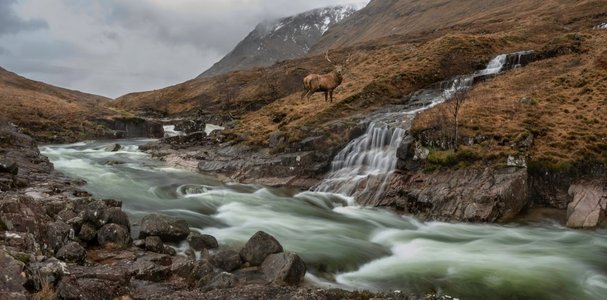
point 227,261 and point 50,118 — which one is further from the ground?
point 50,118

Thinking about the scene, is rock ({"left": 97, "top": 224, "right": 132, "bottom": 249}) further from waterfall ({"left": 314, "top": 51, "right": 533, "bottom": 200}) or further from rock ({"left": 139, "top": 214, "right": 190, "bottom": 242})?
waterfall ({"left": 314, "top": 51, "right": 533, "bottom": 200})

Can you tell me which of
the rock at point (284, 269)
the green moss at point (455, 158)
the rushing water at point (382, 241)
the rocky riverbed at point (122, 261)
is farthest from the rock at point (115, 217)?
the green moss at point (455, 158)

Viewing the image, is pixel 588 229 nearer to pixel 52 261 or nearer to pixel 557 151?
pixel 557 151

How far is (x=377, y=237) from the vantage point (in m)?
19.7

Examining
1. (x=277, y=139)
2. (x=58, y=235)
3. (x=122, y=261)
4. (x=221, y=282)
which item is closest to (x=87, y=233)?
(x=58, y=235)

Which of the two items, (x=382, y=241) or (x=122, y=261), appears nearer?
(x=122, y=261)

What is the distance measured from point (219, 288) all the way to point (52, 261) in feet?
11.9

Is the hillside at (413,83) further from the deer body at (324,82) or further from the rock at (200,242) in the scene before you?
the rock at (200,242)

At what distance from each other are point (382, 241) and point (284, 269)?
754 centimetres

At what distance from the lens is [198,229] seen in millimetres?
18859

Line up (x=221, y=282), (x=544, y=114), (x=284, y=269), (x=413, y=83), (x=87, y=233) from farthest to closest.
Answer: (x=413, y=83) < (x=544, y=114) < (x=87, y=233) < (x=284, y=269) < (x=221, y=282)

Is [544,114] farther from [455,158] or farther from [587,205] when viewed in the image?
[587,205]

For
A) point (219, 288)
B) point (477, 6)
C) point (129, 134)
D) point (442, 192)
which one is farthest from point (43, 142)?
point (477, 6)

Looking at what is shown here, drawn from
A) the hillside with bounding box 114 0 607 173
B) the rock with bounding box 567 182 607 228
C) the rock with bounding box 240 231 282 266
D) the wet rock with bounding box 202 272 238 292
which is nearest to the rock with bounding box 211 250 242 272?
the rock with bounding box 240 231 282 266
